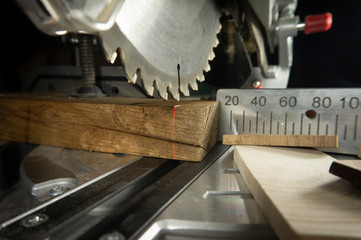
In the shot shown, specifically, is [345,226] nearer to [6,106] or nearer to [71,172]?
[71,172]

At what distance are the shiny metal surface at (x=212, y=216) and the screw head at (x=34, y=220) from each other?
0.18m

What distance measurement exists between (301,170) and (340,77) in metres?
1.52

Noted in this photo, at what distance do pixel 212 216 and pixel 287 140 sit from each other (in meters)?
0.38

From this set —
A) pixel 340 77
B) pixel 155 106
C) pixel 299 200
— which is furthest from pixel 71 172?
pixel 340 77

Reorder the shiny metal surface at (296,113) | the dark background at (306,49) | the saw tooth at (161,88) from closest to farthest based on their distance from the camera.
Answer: the saw tooth at (161,88), the shiny metal surface at (296,113), the dark background at (306,49)

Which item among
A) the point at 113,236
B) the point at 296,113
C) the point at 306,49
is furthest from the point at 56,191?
the point at 306,49

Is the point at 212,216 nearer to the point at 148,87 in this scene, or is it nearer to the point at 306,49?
the point at 148,87

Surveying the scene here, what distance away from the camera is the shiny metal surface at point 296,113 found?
74 cm

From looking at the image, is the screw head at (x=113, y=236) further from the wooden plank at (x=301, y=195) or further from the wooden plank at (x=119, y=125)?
the wooden plank at (x=119, y=125)

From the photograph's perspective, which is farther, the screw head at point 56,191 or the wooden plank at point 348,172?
the screw head at point 56,191

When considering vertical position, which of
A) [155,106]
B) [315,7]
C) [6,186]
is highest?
[315,7]

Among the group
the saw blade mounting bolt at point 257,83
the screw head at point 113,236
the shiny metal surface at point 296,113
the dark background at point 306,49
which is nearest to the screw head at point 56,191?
the screw head at point 113,236

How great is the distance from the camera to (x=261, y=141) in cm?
71

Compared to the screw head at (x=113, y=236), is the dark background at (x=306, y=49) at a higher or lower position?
higher
